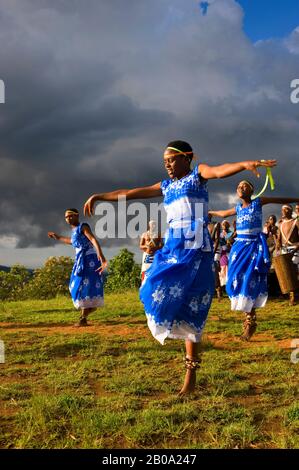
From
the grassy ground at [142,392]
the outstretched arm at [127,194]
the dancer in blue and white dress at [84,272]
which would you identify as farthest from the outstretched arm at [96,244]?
the outstretched arm at [127,194]

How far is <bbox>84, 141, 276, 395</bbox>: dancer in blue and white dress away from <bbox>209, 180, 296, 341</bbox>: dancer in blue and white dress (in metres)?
3.22

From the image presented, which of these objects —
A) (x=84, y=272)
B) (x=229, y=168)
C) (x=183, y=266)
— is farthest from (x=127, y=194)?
(x=84, y=272)

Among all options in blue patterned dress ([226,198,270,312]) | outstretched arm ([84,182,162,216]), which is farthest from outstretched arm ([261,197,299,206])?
outstretched arm ([84,182,162,216])

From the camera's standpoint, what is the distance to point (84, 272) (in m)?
9.62

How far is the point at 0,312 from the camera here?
1291 cm

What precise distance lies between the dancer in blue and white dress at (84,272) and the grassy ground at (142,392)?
3.40ft

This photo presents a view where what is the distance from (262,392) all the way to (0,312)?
380 inches

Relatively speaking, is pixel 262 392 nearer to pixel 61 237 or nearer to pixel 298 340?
pixel 298 340

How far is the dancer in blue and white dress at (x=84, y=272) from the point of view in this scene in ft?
31.1

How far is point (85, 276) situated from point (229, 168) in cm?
603

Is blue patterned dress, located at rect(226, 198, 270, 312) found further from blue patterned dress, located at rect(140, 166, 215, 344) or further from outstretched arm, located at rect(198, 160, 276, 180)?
outstretched arm, located at rect(198, 160, 276, 180)

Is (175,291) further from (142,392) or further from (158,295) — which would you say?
(142,392)
